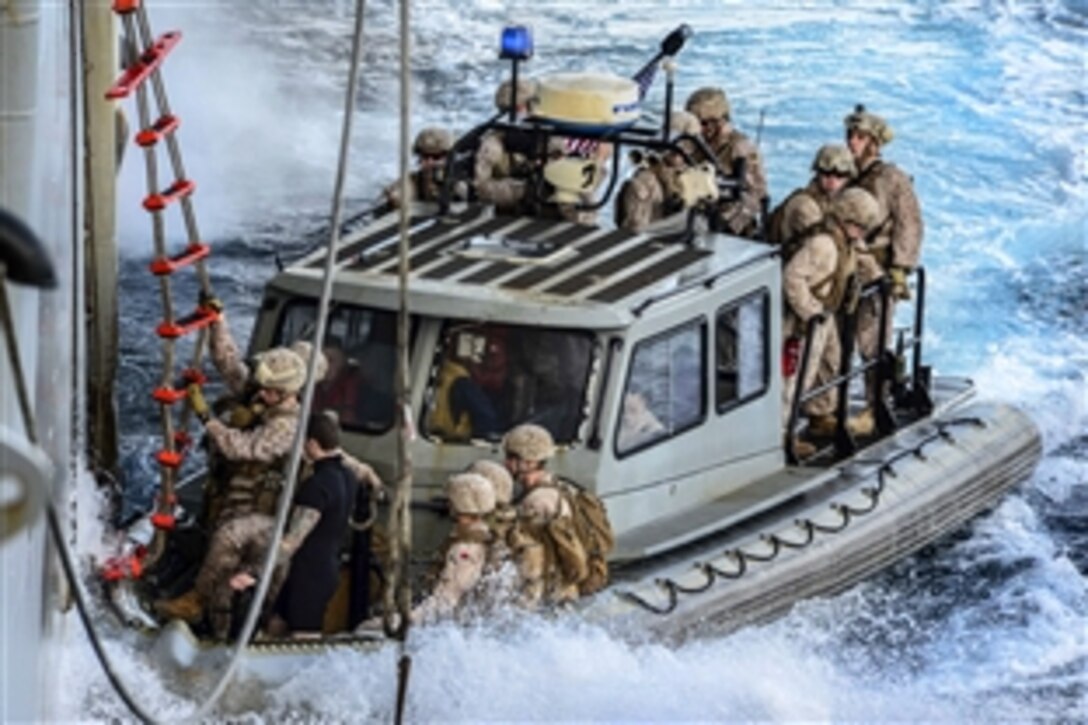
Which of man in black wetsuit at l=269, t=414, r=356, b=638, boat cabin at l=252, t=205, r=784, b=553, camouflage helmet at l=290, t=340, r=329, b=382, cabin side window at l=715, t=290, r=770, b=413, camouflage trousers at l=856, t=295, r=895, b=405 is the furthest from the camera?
camouflage trousers at l=856, t=295, r=895, b=405

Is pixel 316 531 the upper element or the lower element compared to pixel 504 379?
lower

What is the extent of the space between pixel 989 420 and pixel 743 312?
252 centimetres

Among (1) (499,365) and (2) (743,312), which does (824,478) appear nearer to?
(2) (743,312)

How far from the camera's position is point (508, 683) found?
34.0 feet

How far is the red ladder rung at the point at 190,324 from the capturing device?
34.3 feet

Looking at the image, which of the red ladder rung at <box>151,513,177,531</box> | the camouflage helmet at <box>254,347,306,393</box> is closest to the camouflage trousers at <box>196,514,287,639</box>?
the red ladder rung at <box>151,513,177,531</box>

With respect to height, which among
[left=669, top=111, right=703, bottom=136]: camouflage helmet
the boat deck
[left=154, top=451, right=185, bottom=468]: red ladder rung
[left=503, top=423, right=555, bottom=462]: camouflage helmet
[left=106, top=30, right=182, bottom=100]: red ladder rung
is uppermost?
[left=106, top=30, right=182, bottom=100]: red ladder rung

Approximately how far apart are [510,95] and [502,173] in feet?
1.27

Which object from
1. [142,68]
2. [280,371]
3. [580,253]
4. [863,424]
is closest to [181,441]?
[280,371]

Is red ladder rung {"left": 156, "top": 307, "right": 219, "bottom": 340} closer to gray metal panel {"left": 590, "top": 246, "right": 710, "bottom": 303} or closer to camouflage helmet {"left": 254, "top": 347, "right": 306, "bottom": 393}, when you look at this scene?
camouflage helmet {"left": 254, "top": 347, "right": 306, "bottom": 393}

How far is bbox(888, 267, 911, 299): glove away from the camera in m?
13.5

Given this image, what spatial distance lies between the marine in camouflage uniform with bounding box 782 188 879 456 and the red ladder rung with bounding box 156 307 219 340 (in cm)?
289

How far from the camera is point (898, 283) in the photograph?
1356cm

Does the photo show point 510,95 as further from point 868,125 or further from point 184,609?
point 184,609
